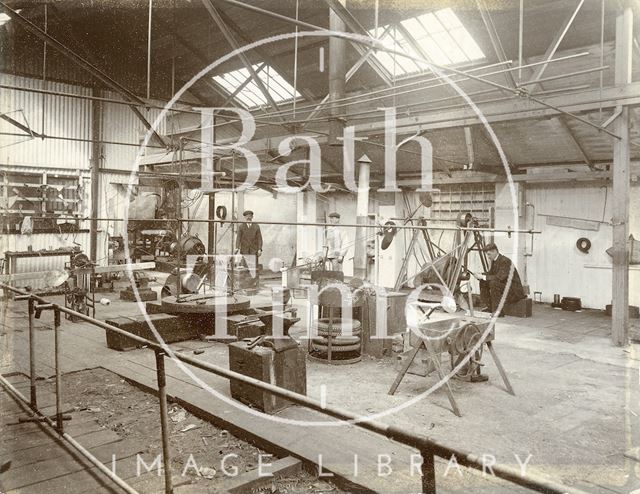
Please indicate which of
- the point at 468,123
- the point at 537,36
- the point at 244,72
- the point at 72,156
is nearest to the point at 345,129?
the point at 468,123

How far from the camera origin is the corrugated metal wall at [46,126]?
16.1 metres

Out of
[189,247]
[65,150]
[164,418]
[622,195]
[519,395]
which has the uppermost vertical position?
[65,150]

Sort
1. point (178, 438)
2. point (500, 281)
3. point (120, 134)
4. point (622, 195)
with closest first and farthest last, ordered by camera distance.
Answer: point (178, 438), point (622, 195), point (500, 281), point (120, 134)

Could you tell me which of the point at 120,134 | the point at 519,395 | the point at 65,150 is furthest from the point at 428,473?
the point at 120,134

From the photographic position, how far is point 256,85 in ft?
58.2

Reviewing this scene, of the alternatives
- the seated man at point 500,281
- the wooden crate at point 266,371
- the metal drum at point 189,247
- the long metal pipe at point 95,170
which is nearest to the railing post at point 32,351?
the wooden crate at point 266,371

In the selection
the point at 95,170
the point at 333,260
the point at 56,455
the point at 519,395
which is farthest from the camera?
the point at 95,170

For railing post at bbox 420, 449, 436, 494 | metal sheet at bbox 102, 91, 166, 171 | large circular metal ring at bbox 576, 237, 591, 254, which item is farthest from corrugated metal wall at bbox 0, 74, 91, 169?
railing post at bbox 420, 449, 436, 494

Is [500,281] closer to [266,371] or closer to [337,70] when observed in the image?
[337,70]

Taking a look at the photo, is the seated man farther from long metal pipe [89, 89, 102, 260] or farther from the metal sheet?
the metal sheet

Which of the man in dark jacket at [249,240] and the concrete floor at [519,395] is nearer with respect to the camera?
the concrete floor at [519,395]

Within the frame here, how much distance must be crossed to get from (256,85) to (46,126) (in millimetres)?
7057

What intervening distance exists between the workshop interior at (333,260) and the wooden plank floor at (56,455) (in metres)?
0.03

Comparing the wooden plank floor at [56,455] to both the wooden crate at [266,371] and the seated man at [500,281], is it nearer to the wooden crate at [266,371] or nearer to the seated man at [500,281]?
the wooden crate at [266,371]
